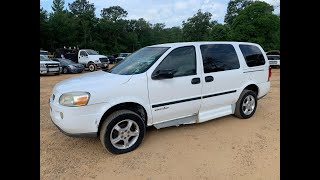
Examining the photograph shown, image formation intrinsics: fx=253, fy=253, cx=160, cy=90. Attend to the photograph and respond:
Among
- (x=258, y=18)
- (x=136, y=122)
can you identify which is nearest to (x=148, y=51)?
(x=136, y=122)

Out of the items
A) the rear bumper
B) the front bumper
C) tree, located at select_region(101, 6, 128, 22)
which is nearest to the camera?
the front bumper

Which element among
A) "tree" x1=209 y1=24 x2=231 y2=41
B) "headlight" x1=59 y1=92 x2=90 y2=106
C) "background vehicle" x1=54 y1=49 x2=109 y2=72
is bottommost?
"headlight" x1=59 y1=92 x2=90 y2=106

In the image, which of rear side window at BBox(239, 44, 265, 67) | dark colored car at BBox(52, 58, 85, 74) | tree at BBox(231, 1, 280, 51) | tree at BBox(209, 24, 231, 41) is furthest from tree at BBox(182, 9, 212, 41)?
rear side window at BBox(239, 44, 265, 67)

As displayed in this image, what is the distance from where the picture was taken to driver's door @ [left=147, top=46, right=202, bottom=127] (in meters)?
4.13

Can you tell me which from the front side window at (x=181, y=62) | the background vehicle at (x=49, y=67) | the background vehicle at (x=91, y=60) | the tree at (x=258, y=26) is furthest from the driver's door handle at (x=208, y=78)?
the tree at (x=258, y=26)

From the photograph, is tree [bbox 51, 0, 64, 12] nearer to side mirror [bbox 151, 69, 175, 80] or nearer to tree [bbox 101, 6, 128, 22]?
tree [bbox 101, 6, 128, 22]

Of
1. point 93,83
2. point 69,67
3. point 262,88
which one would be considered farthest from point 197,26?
point 93,83

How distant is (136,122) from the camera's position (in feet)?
12.9

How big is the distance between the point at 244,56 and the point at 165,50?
6.43 feet

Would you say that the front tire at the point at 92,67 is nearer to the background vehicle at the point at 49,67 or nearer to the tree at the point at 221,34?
the background vehicle at the point at 49,67

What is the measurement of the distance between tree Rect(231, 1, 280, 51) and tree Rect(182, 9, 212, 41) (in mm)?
18412

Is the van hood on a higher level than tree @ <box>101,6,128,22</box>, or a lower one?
lower
